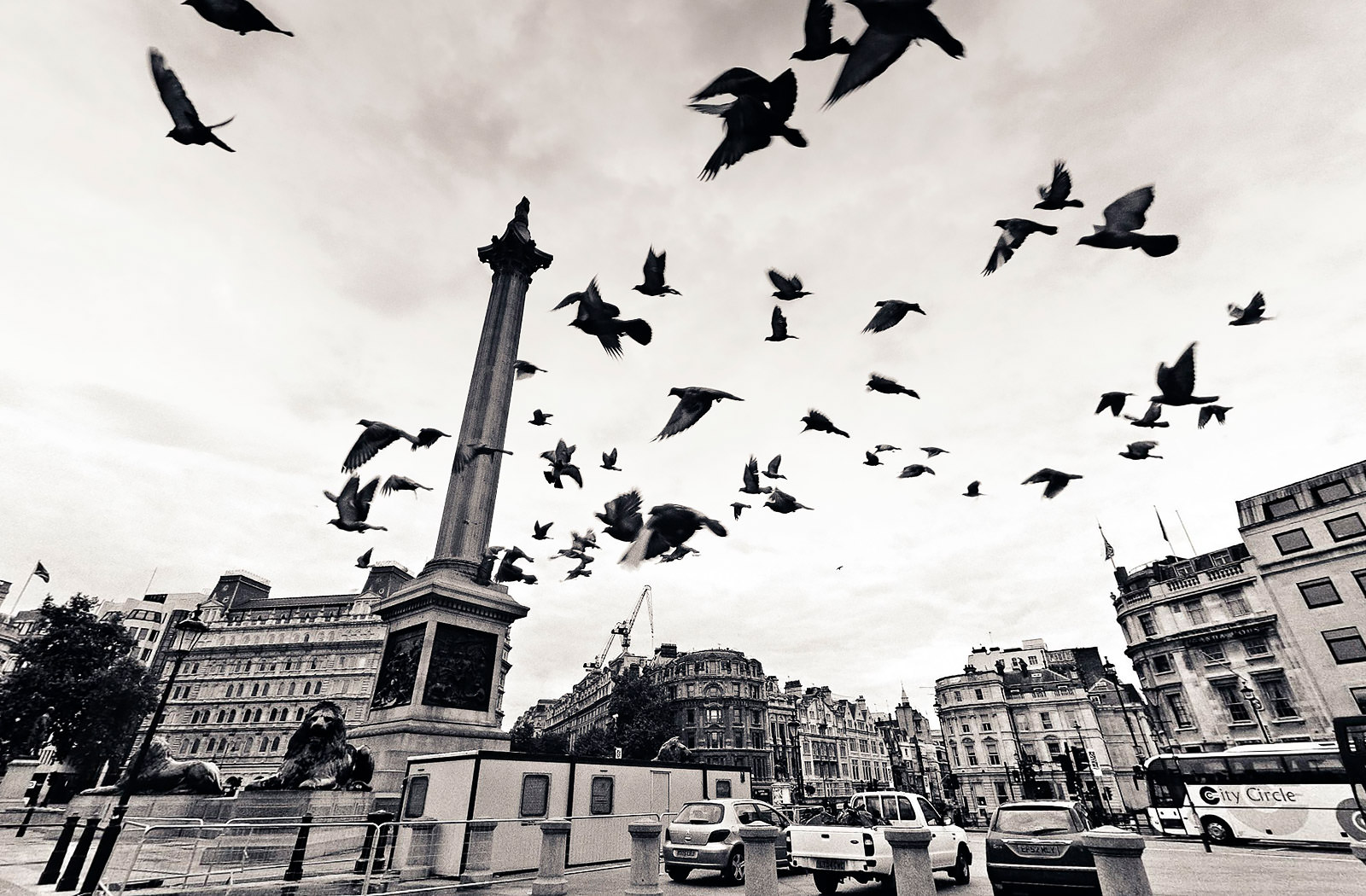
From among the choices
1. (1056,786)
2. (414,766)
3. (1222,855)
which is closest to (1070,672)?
(1056,786)

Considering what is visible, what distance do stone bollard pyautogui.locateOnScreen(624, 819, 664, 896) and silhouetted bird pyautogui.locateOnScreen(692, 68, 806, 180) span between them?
10466 millimetres

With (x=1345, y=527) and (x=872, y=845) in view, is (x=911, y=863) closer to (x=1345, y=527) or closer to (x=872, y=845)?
(x=872, y=845)

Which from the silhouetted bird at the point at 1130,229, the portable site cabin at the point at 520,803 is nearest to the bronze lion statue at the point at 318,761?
the portable site cabin at the point at 520,803

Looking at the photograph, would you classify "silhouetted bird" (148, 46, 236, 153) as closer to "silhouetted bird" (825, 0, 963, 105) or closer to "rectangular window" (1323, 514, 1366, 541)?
"silhouetted bird" (825, 0, 963, 105)

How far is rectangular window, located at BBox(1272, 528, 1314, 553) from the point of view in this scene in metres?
39.4

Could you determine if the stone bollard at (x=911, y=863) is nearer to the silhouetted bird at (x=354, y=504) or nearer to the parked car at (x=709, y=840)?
the parked car at (x=709, y=840)

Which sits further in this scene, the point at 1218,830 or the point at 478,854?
the point at 1218,830

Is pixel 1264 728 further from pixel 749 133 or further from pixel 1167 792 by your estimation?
pixel 749 133

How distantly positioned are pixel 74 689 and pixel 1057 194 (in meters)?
55.1

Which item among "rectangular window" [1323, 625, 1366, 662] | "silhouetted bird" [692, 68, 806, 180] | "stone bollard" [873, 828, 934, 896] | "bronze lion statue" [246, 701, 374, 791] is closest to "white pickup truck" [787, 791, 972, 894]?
"stone bollard" [873, 828, 934, 896]

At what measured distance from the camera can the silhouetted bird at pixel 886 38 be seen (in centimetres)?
377

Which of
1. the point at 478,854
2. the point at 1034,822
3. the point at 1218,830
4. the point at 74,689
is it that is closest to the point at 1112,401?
the point at 1034,822

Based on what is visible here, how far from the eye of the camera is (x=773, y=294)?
8.39 m

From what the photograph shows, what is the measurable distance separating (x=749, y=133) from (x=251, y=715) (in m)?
87.7
